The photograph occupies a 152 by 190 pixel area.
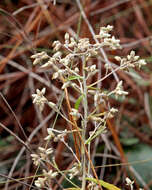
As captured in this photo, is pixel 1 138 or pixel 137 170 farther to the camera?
pixel 1 138

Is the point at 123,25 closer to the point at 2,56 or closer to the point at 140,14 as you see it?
the point at 140,14

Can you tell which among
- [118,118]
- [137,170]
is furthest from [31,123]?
[137,170]

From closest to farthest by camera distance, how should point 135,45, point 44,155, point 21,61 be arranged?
point 44,155
point 21,61
point 135,45

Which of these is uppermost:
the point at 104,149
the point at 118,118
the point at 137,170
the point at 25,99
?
the point at 25,99

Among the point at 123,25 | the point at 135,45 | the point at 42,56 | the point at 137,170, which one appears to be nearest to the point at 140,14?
the point at 123,25

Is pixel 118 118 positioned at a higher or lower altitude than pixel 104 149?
higher

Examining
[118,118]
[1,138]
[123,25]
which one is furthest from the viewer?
[123,25]
